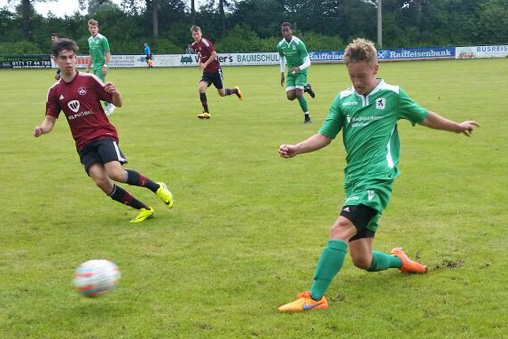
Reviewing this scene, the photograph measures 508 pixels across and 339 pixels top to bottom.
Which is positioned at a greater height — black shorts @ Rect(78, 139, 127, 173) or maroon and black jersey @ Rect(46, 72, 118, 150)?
maroon and black jersey @ Rect(46, 72, 118, 150)

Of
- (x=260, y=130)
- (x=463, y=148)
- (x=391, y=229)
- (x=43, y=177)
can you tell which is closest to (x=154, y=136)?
(x=260, y=130)

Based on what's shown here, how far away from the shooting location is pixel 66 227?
22.3 feet

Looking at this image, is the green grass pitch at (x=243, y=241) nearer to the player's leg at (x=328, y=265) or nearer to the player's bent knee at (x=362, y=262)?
the player's leg at (x=328, y=265)

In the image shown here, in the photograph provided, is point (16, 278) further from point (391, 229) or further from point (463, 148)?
point (463, 148)

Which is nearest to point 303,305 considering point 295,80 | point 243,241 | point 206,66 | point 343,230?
point 343,230

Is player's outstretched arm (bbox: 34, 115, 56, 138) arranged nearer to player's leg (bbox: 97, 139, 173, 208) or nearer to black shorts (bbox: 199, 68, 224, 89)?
player's leg (bbox: 97, 139, 173, 208)

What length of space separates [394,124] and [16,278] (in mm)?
3272

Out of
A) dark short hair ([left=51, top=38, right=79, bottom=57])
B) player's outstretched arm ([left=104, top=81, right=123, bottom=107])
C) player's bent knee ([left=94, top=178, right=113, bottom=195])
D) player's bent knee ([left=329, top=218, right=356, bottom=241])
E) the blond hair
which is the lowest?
player's bent knee ([left=94, top=178, right=113, bottom=195])

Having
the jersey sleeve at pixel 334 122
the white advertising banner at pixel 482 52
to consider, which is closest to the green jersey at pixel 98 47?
the jersey sleeve at pixel 334 122

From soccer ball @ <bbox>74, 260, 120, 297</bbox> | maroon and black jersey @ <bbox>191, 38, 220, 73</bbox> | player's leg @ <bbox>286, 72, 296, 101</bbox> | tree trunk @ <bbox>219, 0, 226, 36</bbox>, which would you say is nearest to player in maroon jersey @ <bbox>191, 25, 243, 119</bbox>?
maroon and black jersey @ <bbox>191, 38, 220, 73</bbox>

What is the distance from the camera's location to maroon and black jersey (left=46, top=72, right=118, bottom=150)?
6.83 m

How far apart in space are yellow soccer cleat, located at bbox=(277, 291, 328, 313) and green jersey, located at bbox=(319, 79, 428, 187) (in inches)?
35.4

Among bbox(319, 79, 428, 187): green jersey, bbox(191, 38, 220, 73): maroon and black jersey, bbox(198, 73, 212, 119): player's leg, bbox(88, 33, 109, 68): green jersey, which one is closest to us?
bbox(319, 79, 428, 187): green jersey

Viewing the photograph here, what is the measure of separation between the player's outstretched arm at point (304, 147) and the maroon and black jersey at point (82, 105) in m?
2.81
